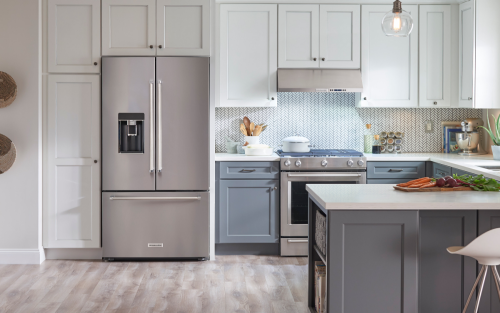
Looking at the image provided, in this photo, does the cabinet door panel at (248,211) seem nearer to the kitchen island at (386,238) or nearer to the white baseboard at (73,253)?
the white baseboard at (73,253)

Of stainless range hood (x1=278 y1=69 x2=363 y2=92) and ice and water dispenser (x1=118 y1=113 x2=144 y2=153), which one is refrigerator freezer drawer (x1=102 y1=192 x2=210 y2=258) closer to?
ice and water dispenser (x1=118 y1=113 x2=144 y2=153)

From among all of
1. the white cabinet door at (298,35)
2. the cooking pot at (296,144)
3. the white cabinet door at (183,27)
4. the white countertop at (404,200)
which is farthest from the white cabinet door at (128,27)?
the white countertop at (404,200)

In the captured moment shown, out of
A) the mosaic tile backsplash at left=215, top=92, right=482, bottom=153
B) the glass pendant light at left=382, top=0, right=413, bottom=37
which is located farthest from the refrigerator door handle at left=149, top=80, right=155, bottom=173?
the glass pendant light at left=382, top=0, right=413, bottom=37

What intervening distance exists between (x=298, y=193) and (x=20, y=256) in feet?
7.93

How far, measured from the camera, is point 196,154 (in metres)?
3.98

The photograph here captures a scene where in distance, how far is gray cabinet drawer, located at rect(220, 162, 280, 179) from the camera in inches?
165

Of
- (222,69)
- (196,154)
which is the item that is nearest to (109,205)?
(196,154)

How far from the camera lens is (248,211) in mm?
4207

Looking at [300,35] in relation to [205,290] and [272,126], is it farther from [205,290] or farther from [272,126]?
[205,290]

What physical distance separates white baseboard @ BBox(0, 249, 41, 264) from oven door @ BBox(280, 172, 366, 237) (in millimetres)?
2103

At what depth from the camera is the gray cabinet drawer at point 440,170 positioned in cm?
395

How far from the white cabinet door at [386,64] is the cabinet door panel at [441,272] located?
2201mm

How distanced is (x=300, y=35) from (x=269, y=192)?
57.8 inches

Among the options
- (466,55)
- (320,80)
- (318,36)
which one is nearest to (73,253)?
(320,80)
